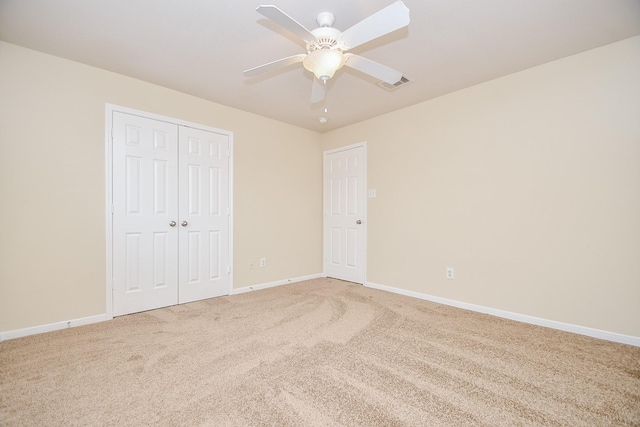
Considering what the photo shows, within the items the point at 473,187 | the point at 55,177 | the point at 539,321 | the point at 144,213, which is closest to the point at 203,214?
the point at 144,213

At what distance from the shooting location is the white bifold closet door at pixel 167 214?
2.80m

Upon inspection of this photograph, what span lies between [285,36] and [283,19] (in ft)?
2.48

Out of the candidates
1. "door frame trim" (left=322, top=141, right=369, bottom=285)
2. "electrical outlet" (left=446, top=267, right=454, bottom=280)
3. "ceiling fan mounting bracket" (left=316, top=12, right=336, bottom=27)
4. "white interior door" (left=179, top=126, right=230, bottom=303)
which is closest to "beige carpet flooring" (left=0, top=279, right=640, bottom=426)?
"electrical outlet" (left=446, top=267, right=454, bottom=280)

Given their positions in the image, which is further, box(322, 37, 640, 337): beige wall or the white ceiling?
box(322, 37, 640, 337): beige wall

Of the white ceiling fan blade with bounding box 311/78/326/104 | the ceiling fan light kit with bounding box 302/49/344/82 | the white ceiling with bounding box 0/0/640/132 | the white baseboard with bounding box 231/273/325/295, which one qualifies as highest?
the white ceiling with bounding box 0/0/640/132

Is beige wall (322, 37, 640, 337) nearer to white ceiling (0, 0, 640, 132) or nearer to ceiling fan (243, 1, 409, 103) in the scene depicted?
white ceiling (0, 0, 640, 132)

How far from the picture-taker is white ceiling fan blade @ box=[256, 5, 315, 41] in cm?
137

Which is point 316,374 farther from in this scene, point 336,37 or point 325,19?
point 325,19

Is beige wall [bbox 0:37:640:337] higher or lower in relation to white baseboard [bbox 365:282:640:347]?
higher

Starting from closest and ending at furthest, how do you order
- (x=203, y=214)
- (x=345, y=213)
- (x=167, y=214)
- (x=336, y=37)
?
(x=336, y=37)
(x=167, y=214)
(x=203, y=214)
(x=345, y=213)

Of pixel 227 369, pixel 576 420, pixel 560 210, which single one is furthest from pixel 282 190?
pixel 576 420

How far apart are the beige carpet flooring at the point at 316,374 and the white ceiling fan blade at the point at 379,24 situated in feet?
6.91

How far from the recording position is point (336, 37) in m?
1.74

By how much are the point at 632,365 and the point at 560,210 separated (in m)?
1.24
